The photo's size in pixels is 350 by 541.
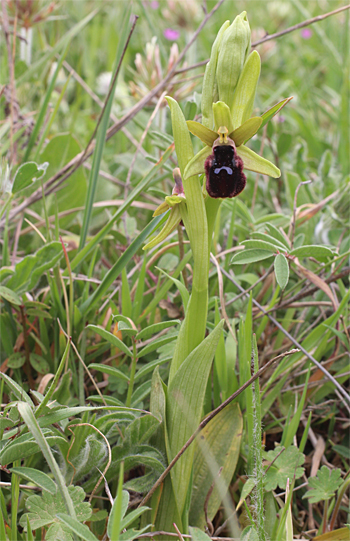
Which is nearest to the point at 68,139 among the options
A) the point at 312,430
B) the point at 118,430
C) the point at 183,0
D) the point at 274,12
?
the point at 118,430

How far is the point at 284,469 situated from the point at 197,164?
0.83 m

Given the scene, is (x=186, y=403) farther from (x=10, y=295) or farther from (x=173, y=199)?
(x=10, y=295)

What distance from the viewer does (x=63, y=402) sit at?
1270 mm

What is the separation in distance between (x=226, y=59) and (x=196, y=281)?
460 mm

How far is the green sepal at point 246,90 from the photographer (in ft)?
2.94

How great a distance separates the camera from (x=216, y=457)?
4.00 feet

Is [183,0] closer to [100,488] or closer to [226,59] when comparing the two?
[226,59]

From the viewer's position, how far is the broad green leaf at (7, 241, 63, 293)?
1377mm

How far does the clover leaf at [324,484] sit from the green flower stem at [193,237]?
504mm

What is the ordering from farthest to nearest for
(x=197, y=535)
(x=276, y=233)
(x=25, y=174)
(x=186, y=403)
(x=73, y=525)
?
(x=276, y=233)
(x=25, y=174)
(x=186, y=403)
(x=197, y=535)
(x=73, y=525)

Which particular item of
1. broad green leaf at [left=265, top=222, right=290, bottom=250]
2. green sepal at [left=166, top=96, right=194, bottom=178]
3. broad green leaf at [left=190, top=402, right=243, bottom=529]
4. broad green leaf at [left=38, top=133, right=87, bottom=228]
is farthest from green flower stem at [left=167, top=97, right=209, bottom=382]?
broad green leaf at [left=38, top=133, right=87, bottom=228]

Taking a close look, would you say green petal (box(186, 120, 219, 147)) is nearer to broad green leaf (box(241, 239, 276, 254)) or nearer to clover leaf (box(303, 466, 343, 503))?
broad green leaf (box(241, 239, 276, 254))

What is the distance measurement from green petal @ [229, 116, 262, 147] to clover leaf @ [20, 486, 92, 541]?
2.71 feet

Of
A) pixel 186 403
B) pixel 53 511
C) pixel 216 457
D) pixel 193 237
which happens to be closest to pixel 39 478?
pixel 53 511
